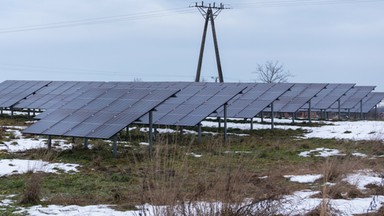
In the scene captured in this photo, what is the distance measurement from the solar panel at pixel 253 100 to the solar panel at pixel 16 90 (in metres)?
11.6

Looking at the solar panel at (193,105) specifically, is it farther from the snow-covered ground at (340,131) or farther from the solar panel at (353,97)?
the solar panel at (353,97)

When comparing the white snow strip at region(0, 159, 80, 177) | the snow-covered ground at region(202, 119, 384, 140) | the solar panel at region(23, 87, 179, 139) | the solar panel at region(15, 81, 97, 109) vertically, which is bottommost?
the white snow strip at region(0, 159, 80, 177)

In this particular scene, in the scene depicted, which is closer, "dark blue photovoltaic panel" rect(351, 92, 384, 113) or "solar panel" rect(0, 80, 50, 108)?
"solar panel" rect(0, 80, 50, 108)

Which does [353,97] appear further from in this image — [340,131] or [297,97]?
[340,131]

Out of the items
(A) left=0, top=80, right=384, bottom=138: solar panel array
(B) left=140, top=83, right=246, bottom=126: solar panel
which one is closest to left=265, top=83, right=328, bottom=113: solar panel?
(A) left=0, top=80, right=384, bottom=138: solar panel array

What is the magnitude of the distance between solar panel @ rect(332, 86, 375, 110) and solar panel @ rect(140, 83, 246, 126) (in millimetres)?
20366

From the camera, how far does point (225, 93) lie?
24.3 meters

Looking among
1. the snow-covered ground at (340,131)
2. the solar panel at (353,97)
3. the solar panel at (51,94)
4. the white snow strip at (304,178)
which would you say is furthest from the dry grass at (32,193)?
the solar panel at (353,97)

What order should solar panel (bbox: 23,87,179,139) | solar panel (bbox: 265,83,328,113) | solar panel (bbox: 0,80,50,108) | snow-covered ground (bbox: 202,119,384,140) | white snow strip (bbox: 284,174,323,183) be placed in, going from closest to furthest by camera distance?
white snow strip (bbox: 284,174,323,183) < solar panel (bbox: 23,87,179,139) < snow-covered ground (bbox: 202,119,384,140) < solar panel (bbox: 265,83,328,113) < solar panel (bbox: 0,80,50,108)

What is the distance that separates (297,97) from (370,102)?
2077 cm

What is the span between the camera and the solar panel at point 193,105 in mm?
21516

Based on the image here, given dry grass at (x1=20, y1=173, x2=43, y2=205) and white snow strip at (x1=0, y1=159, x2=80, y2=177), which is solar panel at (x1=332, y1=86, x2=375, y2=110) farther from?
dry grass at (x1=20, y1=173, x2=43, y2=205)

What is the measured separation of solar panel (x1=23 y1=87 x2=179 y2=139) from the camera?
16.6 m

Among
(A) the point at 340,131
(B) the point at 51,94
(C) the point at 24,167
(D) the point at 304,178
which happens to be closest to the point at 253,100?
(A) the point at 340,131
